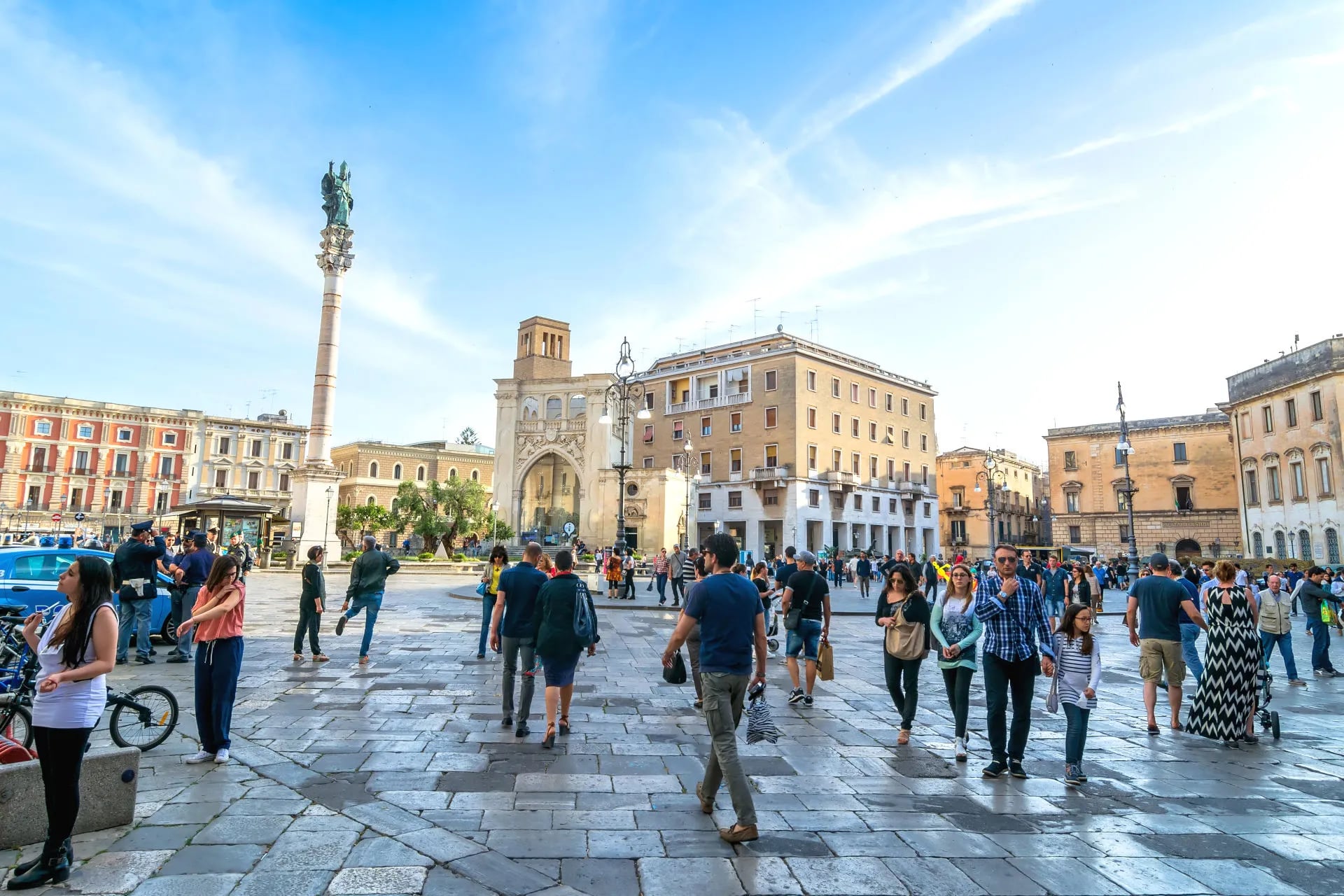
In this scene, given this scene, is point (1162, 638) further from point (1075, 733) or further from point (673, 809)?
point (673, 809)

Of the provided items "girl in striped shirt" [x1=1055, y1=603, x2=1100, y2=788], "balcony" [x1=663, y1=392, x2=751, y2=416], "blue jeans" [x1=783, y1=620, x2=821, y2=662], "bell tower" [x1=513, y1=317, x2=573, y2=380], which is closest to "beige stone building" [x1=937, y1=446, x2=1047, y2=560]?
"balcony" [x1=663, y1=392, x2=751, y2=416]

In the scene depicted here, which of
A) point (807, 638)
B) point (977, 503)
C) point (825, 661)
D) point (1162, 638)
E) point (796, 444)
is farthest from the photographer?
point (977, 503)

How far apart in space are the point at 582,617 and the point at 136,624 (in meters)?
6.48

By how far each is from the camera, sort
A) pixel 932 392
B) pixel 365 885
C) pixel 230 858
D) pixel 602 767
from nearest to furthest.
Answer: pixel 365 885 < pixel 230 858 < pixel 602 767 < pixel 932 392

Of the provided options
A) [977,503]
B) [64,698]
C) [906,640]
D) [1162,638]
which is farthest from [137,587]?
[977,503]

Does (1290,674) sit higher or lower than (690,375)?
lower

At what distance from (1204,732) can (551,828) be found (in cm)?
585

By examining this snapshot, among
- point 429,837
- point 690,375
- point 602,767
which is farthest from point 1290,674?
point 690,375

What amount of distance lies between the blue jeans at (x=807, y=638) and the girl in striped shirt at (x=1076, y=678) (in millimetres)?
2626

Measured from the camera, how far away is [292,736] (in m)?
5.78

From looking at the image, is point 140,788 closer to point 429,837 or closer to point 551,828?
point 429,837

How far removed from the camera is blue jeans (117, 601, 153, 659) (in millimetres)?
8758

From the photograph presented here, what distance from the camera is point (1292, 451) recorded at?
35.1 meters

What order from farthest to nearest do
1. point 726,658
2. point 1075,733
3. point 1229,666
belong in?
point 1229,666
point 1075,733
point 726,658
